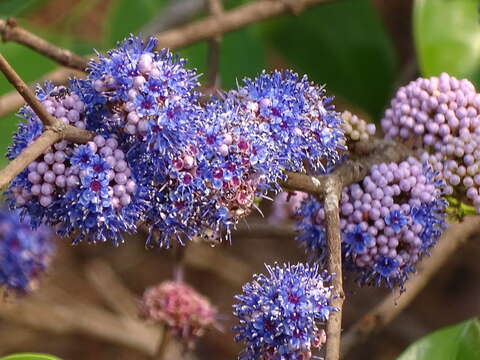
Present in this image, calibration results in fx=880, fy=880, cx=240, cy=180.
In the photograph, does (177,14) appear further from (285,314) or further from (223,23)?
(285,314)

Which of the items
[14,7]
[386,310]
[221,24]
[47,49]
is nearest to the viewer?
[47,49]

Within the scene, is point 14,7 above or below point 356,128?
above

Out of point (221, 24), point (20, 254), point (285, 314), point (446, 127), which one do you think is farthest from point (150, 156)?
point (20, 254)

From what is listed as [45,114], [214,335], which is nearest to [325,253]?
[45,114]

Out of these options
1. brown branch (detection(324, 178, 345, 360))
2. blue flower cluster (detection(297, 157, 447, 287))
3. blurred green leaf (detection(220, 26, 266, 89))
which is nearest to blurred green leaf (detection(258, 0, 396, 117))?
blurred green leaf (detection(220, 26, 266, 89))

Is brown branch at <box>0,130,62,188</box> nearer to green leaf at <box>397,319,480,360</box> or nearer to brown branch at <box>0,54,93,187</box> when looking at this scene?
brown branch at <box>0,54,93,187</box>

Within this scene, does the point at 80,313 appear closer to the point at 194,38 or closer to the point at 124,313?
the point at 124,313
